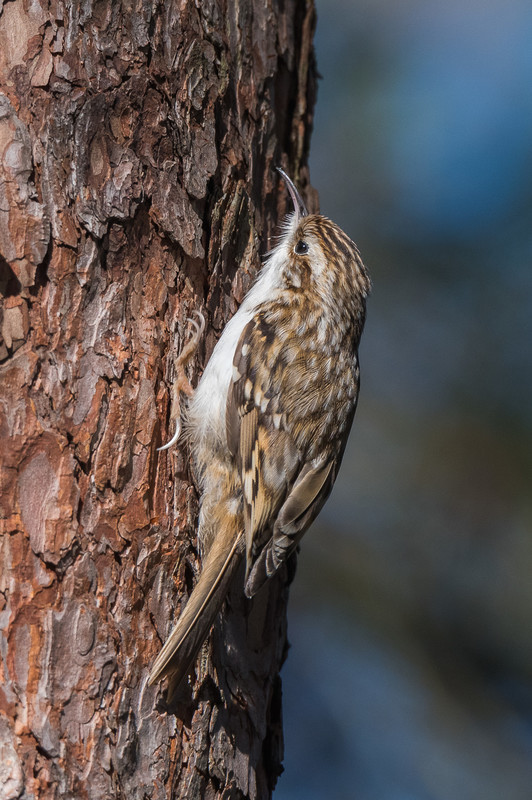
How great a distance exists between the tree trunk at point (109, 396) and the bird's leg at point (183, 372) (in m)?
0.02

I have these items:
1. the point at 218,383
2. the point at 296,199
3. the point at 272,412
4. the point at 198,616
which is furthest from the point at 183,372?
the point at 296,199

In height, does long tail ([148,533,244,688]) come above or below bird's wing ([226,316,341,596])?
below

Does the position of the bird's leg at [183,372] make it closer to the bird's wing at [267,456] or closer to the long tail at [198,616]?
the bird's wing at [267,456]

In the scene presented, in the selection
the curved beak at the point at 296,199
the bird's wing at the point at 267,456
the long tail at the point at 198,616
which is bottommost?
the long tail at the point at 198,616

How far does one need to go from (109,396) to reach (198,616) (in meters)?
0.54

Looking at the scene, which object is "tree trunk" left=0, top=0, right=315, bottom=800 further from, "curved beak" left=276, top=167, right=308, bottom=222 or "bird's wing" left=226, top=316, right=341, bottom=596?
"curved beak" left=276, top=167, right=308, bottom=222

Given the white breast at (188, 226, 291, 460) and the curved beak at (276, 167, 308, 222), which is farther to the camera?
the curved beak at (276, 167, 308, 222)

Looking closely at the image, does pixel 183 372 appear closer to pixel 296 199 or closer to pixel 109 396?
pixel 109 396

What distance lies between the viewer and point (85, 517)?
1983 mm

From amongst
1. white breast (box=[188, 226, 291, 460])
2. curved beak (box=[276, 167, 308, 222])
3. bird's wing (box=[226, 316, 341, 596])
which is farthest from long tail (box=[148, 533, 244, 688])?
curved beak (box=[276, 167, 308, 222])

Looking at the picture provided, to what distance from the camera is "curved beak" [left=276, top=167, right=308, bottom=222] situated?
2.71 metres

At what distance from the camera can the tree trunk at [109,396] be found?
1.90 meters

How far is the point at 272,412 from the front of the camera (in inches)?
98.8

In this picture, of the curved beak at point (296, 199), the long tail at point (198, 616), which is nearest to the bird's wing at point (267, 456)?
the long tail at point (198, 616)
